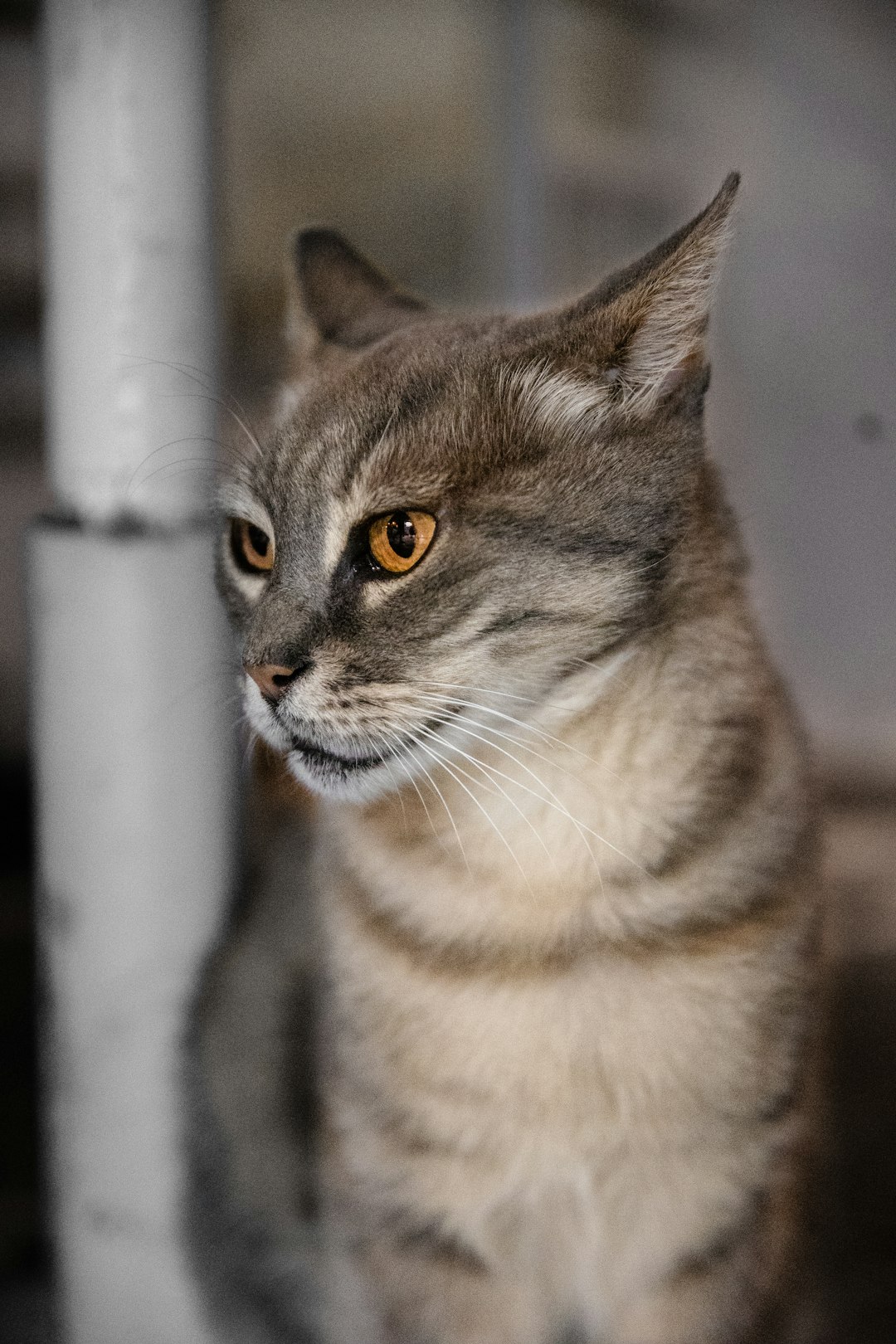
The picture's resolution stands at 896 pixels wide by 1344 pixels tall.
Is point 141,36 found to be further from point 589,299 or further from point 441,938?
point 441,938

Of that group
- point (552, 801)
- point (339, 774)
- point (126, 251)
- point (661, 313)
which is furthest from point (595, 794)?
point (126, 251)

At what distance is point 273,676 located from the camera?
56 cm

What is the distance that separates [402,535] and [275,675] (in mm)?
95

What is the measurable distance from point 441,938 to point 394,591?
0.76 ft

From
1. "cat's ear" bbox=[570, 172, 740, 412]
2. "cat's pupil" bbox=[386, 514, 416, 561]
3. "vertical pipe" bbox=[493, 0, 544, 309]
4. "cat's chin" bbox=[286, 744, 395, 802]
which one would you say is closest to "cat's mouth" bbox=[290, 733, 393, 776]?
"cat's chin" bbox=[286, 744, 395, 802]

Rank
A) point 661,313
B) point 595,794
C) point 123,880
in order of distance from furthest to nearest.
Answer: point 123,880 < point 595,794 < point 661,313

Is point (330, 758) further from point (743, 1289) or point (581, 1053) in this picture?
point (743, 1289)

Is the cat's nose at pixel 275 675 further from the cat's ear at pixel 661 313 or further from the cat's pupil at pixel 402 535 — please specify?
the cat's ear at pixel 661 313

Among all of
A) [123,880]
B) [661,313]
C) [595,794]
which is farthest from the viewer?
[123,880]

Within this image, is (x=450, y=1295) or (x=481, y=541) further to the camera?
(x=450, y=1295)

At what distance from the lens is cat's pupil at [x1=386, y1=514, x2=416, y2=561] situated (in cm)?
57

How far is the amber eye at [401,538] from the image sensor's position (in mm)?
568

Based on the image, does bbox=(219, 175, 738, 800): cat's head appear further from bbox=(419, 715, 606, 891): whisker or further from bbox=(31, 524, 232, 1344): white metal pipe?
bbox=(31, 524, 232, 1344): white metal pipe

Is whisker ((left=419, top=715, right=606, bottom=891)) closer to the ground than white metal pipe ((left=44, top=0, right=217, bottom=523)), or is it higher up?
closer to the ground
